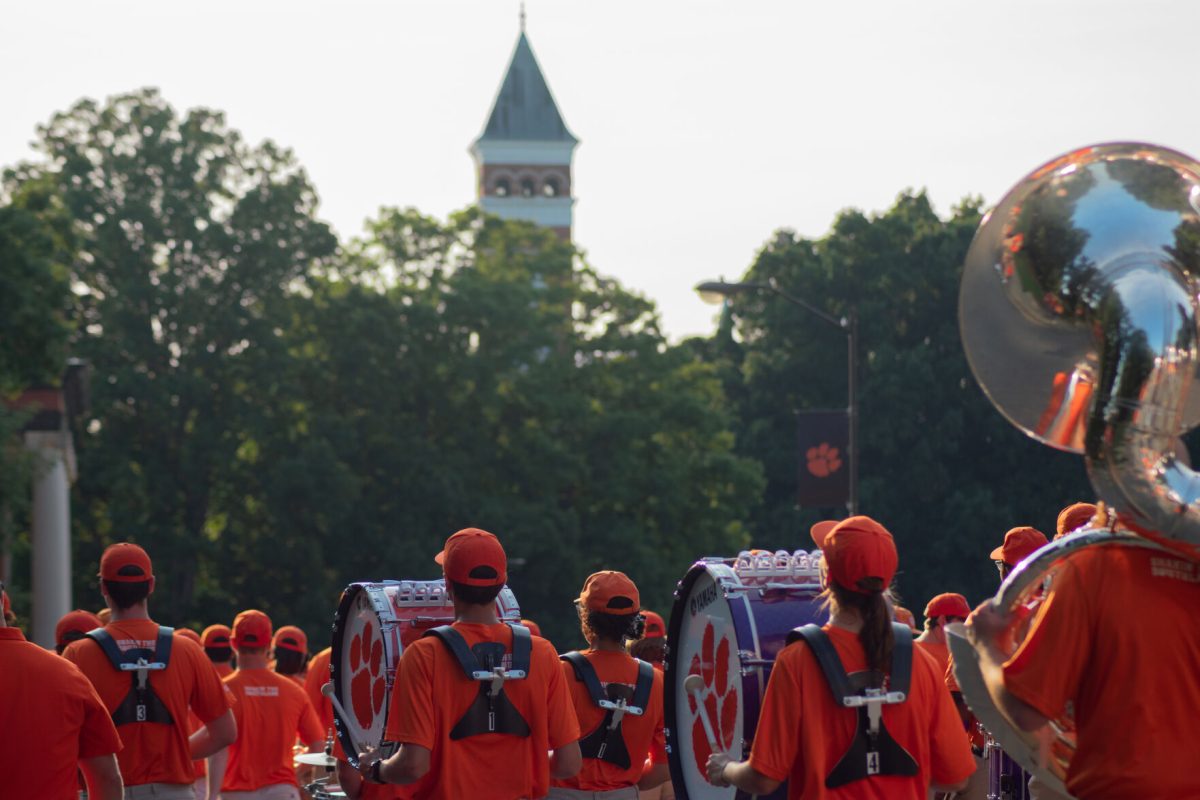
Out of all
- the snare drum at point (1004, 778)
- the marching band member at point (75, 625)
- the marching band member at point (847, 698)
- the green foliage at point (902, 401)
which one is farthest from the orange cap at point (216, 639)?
the green foliage at point (902, 401)

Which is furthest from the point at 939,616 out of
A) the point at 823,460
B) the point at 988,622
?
the point at 823,460

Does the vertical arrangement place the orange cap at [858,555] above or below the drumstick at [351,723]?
above

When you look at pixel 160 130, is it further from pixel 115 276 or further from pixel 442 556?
pixel 442 556

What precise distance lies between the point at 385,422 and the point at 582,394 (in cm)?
471

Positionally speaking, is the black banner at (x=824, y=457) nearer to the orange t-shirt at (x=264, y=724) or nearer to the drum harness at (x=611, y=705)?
the orange t-shirt at (x=264, y=724)

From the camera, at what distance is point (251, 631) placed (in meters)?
11.8

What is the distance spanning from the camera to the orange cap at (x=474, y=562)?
21.6 ft

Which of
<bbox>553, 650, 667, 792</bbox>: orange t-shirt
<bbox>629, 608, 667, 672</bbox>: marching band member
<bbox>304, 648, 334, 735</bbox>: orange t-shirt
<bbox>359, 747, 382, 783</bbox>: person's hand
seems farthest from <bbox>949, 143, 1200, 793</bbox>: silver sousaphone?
<bbox>304, 648, 334, 735</bbox>: orange t-shirt

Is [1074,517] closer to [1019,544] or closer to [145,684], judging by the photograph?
[1019,544]

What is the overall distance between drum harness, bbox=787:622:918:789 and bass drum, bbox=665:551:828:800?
921mm

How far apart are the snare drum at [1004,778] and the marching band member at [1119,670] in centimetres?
295

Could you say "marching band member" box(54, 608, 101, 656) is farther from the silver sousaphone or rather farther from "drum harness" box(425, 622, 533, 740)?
the silver sousaphone

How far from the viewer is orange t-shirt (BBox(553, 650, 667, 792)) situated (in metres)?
8.01

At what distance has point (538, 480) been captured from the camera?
4475cm
